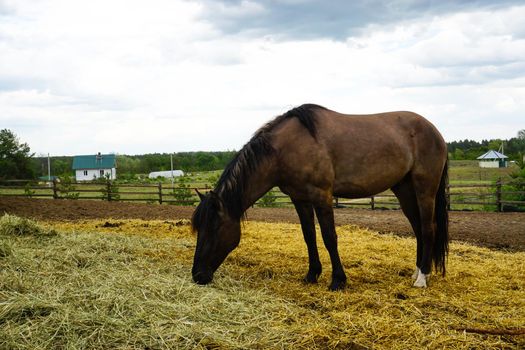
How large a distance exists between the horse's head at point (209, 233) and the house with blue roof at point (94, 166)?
58352 millimetres

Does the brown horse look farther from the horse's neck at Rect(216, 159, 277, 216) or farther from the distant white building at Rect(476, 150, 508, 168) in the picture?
the distant white building at Rect(476, 150, 508, 168)

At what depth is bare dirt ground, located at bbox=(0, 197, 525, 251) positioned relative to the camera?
29.9 ft

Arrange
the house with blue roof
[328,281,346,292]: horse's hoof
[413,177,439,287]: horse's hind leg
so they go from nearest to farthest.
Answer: [328,281,346,292]: horse's hoof → [413,177,439,287]: horse's hind leg → the house with blue roof

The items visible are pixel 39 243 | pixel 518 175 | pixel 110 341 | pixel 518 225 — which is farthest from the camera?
pixel 518 175

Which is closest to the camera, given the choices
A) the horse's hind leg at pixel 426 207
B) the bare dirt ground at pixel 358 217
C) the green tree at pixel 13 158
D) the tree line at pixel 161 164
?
the horse's hind leg at pixel 426 207

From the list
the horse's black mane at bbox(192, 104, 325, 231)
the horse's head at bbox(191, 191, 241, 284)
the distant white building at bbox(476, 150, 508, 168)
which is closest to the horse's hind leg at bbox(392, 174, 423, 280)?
the horse's black mane at bbox(192, 104, 325, 231)

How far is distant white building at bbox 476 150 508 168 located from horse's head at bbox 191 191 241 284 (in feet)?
194

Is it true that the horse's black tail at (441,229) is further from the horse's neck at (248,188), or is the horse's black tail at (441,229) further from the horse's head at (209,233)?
the horse's head at (209,233)

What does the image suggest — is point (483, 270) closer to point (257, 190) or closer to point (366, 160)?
point (366, 160)

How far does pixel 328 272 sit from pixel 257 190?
1.52 metres

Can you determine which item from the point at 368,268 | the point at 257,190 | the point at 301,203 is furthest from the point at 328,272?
the point at 257,190

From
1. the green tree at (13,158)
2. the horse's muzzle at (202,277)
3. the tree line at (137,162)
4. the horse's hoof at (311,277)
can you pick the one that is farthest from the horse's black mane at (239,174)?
the green tree at (13,158)

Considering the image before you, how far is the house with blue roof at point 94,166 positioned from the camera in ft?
198

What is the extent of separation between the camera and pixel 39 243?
6.55 meters
